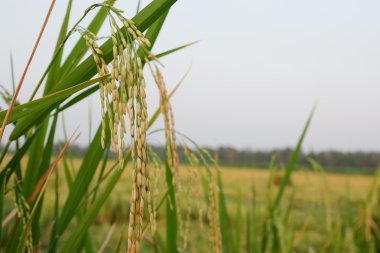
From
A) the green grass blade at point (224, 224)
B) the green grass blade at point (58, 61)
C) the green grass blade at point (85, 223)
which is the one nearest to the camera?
the green grass blade at point (85, 223)

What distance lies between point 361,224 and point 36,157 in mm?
1983

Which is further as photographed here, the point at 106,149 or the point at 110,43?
the point at 106,149

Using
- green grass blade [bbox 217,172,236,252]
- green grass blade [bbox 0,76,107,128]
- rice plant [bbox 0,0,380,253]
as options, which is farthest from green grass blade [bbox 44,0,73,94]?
green grass blade [bbox 217,172,236,252]

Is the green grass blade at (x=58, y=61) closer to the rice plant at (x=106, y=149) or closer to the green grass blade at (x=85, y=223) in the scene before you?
the rice plant at (x=106, y=149)

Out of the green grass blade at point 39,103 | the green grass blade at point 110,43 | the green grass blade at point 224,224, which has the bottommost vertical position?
the green grass blade at point 224,224

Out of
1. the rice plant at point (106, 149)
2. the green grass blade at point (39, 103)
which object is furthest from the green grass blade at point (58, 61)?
the green grass blade at point (39, 103)

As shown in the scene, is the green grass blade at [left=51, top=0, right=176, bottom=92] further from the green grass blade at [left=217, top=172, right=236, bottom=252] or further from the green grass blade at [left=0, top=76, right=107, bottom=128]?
the green grass blade at [left=217, top=172, right=236, bottom=252]

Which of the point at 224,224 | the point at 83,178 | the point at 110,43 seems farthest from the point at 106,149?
the point at 224,224

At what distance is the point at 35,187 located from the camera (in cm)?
76

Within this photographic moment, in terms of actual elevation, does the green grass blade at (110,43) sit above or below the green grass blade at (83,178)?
above

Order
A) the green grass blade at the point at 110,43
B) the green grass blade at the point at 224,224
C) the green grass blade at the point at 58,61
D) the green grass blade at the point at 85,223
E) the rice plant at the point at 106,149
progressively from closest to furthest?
the rice plant at the point at 106,149 → the green grass blade at the point at 110,43 → the green grass blade at the point at 85,223 → the green grass blade at the point at 58,61 → the green grass blade at the point at 224,224

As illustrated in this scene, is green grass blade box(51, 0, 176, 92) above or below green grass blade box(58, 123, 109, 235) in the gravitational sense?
above

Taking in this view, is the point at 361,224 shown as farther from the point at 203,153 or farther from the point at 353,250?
the point at 203,153

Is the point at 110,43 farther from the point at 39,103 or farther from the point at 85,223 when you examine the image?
the point at 85,223
